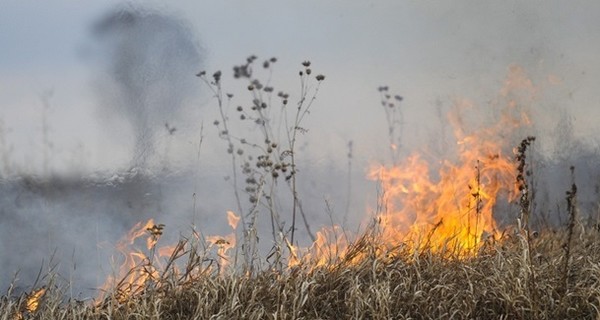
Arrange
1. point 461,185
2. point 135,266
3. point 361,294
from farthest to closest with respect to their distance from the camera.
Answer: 1. point 461,185
2. point 135,266
3. point 361,294

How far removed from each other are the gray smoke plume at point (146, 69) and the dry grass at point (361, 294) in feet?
5.25

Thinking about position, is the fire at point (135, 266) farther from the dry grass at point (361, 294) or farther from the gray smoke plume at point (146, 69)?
the gray smoke plume at point (146, 69)

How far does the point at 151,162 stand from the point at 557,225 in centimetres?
315

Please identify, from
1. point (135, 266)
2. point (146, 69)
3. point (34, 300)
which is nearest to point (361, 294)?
point (135, 266)

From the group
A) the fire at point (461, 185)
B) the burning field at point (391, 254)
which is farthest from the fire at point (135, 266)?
the fire at point (461, 185)

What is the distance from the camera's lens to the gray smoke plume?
660cm

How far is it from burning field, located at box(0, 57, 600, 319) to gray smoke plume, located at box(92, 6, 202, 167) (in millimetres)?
293

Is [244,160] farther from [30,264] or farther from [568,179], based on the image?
[568,179]

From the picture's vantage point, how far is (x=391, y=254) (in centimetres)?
550

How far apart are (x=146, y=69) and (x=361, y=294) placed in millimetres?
2779

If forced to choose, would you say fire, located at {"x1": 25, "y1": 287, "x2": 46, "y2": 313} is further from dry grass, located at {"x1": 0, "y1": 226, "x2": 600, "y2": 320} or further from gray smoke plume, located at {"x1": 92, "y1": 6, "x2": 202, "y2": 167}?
gray smoke plume, located at {"x1": 92, "y1": 6, "x2": 202, "y2": 167}

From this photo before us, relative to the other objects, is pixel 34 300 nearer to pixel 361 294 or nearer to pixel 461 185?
pixel 361 294

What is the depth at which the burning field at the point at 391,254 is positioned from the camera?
4.78 metres

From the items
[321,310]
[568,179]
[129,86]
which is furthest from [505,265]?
[129,86]
